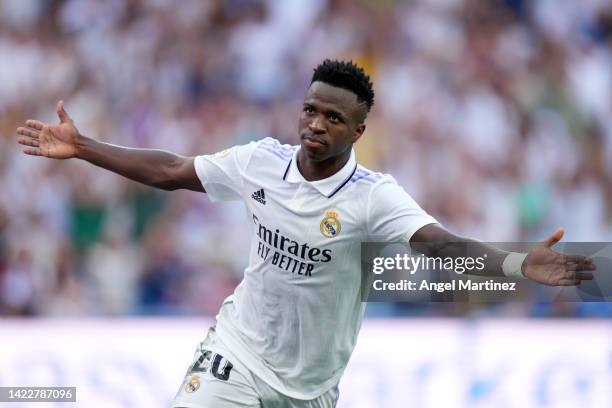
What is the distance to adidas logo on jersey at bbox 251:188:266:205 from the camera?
5625mm

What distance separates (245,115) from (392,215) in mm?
7315

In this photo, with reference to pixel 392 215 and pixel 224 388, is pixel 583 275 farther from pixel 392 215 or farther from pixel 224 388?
pixel 224 388

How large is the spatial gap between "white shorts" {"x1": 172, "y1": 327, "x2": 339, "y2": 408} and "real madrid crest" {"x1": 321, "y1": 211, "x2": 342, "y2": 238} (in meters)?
0.89

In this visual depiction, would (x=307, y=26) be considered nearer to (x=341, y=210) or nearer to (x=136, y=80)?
(x=136, y=80)

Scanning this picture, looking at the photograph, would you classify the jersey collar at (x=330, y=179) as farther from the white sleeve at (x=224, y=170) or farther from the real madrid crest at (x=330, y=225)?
the white sleeve at (x=224, y=170)

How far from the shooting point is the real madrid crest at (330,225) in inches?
213

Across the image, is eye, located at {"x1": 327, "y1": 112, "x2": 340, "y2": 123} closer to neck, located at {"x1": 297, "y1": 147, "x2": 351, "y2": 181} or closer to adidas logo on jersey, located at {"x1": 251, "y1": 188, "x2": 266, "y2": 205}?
neck, located at {"x1": 297, "y1": 147, "x2": 351, "y2": 181}

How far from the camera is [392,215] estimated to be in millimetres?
5348

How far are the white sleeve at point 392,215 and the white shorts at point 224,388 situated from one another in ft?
3.33

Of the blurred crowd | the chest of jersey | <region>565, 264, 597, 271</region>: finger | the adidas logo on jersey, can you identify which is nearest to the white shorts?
the chest of jersey

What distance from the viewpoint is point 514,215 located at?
11.3m

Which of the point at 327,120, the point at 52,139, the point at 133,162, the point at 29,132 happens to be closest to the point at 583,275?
the point at 327,120

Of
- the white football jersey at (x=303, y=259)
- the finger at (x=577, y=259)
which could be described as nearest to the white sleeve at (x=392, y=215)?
the white football jersey at (x=303, y=259)

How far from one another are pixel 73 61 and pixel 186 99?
5.41 feet
